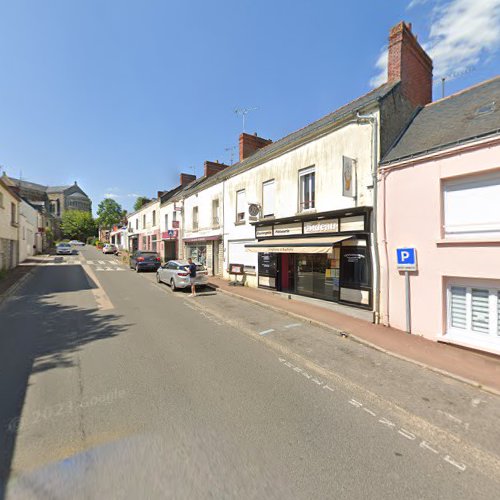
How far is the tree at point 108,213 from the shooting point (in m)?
69.7

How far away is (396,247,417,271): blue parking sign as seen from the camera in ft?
23.0

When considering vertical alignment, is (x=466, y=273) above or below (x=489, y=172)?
below

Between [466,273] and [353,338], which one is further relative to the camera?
[353,338]

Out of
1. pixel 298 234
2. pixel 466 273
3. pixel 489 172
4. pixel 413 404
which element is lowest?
pixel 413 404

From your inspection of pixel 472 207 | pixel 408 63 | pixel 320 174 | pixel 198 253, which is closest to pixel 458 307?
pixel 472 207

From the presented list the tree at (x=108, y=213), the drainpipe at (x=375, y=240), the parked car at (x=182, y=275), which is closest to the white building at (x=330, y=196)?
the drainpipe at (x=375, y=240)

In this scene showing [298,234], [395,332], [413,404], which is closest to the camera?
[413,404]

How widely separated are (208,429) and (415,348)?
5.17 m

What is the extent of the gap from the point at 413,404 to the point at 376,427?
97 centimetres

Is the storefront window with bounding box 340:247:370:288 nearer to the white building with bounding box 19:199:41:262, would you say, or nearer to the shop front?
the shop front

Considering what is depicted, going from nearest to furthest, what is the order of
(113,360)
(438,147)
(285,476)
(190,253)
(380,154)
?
(285,476), (113,360), (438,147), (380,154), (190,253)

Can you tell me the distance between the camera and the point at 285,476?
265 centimetres

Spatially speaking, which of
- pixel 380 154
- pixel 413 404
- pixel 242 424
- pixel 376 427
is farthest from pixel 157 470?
pixel 380 154

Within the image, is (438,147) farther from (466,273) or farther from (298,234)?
(298,234)
